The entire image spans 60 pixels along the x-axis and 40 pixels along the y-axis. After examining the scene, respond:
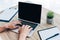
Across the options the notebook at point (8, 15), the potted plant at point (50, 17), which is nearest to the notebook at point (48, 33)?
the potted plant at point (50, 17)

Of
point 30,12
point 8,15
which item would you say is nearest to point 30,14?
point 30,12

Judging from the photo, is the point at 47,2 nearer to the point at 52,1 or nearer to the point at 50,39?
the point at 52,1

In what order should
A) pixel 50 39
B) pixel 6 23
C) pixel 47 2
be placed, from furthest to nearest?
pixel 47 2, pixel 6 23, pixel 50 39

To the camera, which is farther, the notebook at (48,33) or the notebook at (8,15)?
the notebook at (8,15)

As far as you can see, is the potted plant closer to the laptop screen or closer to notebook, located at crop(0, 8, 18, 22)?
the laptop screen

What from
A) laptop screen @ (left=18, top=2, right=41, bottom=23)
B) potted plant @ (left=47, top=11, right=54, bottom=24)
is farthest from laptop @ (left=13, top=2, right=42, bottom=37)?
potted plant @ (left=47, top=11, right=54, bottom=24)

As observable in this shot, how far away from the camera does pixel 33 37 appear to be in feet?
3.93

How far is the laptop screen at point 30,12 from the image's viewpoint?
1332 mm

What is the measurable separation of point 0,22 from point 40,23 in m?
0.46

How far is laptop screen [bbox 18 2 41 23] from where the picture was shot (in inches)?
52.4

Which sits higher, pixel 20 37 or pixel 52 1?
pixel 52 1

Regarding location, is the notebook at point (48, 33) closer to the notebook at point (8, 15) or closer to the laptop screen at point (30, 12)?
the laptop screen at point (30, 12)

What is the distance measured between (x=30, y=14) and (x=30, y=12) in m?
0.02

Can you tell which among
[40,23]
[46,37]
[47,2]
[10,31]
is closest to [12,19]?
[10,31]
